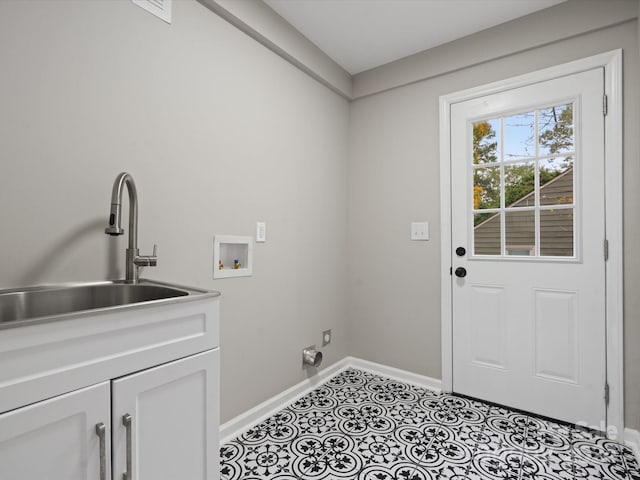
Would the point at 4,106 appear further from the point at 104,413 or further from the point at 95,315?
the point at 104,413

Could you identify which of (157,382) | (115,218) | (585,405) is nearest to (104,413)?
(157,382)

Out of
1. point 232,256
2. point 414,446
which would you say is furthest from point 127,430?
point 414,446

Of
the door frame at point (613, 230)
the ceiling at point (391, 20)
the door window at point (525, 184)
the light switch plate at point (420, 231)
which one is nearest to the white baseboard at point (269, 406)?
the light switch plate at point (420, 231)

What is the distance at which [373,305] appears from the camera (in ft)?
8.84

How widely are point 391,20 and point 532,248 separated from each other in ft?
5.45

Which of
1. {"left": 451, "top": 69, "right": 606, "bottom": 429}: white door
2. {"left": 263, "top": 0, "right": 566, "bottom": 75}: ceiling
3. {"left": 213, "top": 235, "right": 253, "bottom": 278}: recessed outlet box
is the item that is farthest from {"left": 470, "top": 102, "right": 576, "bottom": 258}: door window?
{"left": 213, "top": 235, "right": 253, "bottom": 278}: recessed outlet box

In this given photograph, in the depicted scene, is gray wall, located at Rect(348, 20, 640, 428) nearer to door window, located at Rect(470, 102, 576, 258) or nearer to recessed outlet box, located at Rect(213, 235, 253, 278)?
door window, located at Rect(470, 102, 576, 258)

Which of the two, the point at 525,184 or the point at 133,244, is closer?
the point at 133,244

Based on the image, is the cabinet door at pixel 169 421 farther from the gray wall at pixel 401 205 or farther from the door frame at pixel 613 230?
the door frame at pixel 613 230

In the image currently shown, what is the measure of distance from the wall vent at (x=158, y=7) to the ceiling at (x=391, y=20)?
0.66 m

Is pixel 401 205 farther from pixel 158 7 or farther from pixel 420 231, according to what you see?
pixel 158 7

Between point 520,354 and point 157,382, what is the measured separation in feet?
6.76

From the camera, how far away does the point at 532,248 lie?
80.8 inches

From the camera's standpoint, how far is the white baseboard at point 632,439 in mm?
1682
